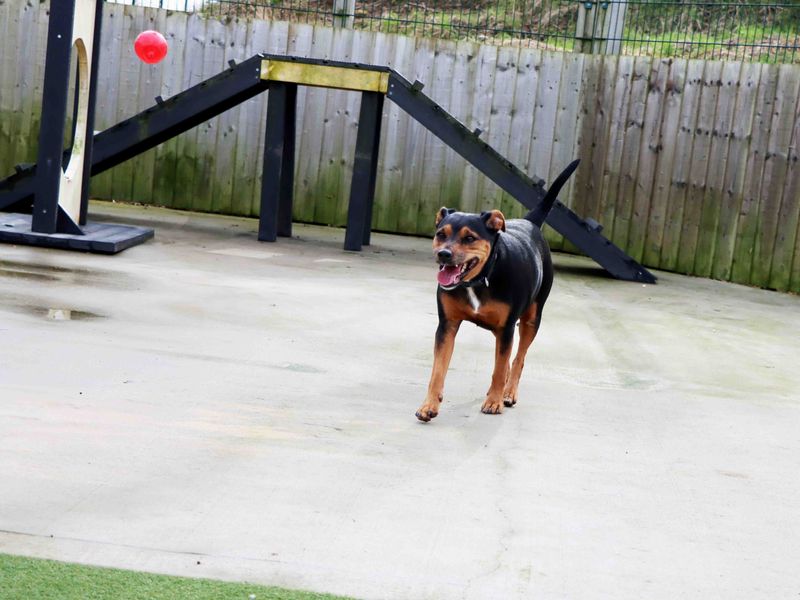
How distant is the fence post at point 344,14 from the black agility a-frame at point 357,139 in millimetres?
2376

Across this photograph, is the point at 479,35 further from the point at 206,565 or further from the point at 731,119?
the point at 206,565

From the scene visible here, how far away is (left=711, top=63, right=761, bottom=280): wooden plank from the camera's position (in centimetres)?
1167

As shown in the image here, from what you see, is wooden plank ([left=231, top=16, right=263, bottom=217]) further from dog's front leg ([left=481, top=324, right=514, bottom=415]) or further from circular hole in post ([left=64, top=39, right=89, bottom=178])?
dog's front leg ([left=481, top=324, right=514, bottom=415])

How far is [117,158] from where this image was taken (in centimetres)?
1177

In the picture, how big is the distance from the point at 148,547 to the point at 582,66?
10432 mm

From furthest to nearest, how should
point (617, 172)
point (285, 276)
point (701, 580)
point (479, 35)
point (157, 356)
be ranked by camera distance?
point (479, 35) → point (617, 172) → point (285, 276) → point (157, 356) → point (701, 580)

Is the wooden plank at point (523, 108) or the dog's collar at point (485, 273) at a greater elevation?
the wooden plank at point (523, 108)

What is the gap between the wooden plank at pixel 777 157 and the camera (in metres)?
11.4

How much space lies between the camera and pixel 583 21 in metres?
13.5

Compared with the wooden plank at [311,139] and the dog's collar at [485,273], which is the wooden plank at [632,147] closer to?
the wooden plank at [311,139]

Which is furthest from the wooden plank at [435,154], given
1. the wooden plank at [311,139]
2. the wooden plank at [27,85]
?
the wooden plank at [27,85]

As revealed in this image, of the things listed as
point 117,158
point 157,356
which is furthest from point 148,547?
point 117,158

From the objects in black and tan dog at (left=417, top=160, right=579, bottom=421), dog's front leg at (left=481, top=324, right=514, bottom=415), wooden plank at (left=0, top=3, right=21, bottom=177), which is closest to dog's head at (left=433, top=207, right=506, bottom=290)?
black and tan dog at (left=417, top=160, right=579, bottom=421)

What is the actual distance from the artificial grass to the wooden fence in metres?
9.55
